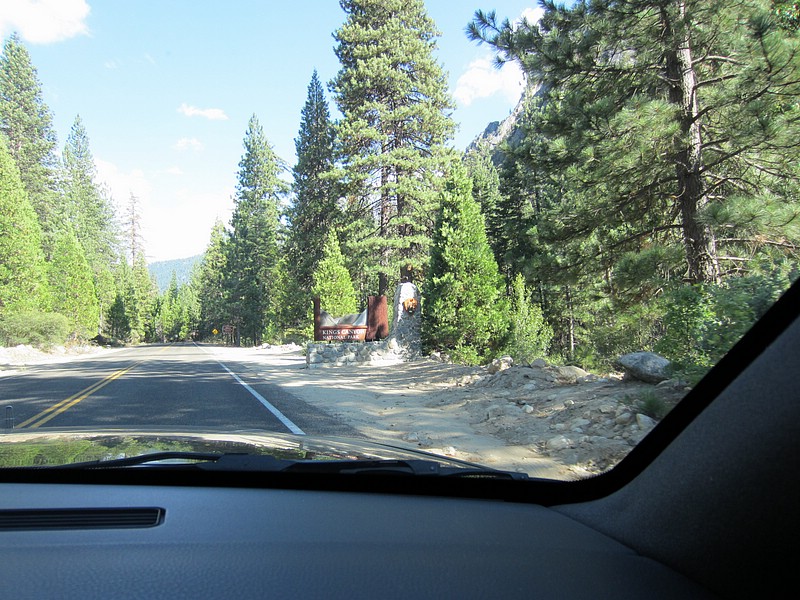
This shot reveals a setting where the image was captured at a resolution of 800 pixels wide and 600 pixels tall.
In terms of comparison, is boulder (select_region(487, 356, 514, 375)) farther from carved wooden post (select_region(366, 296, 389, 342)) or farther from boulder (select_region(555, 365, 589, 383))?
carved wooden post (select_region(366, 296, 389, 342))

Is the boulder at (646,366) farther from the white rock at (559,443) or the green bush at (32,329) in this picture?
the green bush at (32,329)

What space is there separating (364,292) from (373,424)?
38.3 meters

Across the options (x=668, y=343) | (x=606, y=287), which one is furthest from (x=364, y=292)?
(x=668, y=343)

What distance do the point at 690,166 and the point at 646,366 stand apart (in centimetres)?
442

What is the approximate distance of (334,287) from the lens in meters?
36.1

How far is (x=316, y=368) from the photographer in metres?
22.4

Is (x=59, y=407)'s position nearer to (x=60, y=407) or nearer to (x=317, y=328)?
(x=60, y=407)

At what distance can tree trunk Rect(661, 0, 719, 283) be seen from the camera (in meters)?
10.4

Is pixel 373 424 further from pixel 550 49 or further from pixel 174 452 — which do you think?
pixel 550 49

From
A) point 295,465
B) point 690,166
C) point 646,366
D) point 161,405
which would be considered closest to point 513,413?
point 646,366

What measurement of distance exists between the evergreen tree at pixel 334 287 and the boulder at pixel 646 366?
2770 centimetres

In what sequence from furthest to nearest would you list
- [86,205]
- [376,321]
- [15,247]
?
[86,205]
[15,247]
[376,321]

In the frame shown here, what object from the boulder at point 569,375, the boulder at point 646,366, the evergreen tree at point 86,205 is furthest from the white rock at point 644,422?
the evergreen tree at point 86,205

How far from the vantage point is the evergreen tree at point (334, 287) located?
35.9 m
